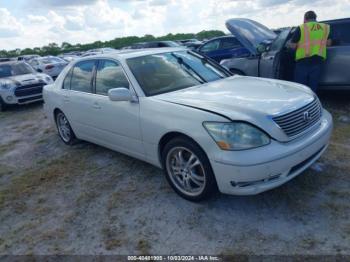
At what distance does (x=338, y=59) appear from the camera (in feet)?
20.8

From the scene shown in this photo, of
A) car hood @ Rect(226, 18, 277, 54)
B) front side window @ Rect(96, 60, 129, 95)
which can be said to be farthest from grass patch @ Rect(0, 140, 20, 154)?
car hood @ Rect(226, 18, 277, 54)

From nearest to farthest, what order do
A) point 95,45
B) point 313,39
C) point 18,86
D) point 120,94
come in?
point 120,94, point 313,39, point 18,86, point 95,45

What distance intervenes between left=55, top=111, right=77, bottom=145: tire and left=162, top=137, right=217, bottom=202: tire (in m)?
2.70

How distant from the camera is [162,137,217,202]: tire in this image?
3307 millimetres

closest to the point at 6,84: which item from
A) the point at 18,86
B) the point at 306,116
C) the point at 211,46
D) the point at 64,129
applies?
the point at 18,86

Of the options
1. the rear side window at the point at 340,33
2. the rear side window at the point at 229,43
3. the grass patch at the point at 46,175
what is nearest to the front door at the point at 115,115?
the grass patch at the point at 46,175

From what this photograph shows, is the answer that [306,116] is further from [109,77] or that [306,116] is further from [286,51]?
[286,51]

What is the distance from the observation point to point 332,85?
6488 mm

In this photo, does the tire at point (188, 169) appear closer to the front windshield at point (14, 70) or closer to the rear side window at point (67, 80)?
the rear side window at point (67, 80)

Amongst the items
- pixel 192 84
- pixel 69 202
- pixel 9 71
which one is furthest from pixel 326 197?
pixel 9 71

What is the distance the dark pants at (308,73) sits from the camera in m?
6.18

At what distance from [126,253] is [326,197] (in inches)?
82.4

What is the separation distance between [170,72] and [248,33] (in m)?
2.84

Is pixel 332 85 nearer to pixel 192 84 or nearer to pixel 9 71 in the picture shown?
pixel 192 84
